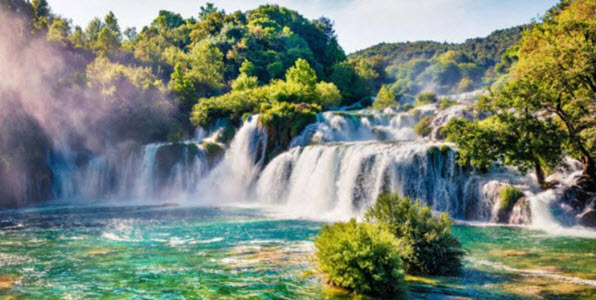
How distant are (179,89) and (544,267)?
43381 millimetres

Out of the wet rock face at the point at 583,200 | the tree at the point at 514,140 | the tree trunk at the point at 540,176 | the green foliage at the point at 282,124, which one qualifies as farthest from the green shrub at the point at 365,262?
the green foliage at the point at 282,124

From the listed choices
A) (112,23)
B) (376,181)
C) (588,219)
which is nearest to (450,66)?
(112,23)

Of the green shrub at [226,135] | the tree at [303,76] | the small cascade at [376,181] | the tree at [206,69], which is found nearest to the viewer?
the small cascade at [376,181]

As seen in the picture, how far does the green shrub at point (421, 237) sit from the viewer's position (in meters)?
10.4

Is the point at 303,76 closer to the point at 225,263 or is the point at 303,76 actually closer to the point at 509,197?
the point at 509,197

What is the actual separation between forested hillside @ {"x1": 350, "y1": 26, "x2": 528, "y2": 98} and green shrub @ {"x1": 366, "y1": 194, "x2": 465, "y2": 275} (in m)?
85.2

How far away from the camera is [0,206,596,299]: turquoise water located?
949 cm

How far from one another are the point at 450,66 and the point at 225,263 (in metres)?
114

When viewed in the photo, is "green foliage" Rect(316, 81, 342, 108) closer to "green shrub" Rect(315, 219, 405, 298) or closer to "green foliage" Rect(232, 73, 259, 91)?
"green foliage" Rect(232, 73, 259, 91)

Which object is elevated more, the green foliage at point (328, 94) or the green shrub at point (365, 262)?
the green foliage at point (328, 94)

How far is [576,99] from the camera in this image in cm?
1778

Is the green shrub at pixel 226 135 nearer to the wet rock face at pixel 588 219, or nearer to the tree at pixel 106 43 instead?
the wet rock face at pixel 588 219

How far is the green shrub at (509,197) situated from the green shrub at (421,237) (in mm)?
10720

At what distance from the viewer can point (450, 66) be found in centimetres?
11481
